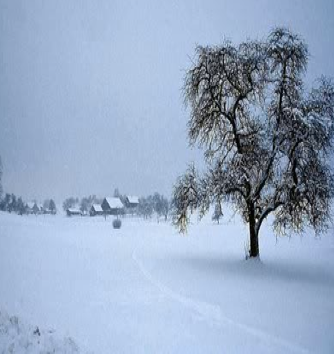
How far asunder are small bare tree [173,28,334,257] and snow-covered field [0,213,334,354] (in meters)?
2.77

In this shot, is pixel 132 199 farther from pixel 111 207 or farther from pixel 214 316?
pixel 214 316

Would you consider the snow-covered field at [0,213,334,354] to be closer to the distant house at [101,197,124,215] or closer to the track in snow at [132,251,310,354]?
the track in snow at [132,251,310,354]

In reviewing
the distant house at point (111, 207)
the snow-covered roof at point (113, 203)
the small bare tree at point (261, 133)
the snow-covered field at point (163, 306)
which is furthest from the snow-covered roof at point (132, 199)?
the small bare tree at point (261, 133)

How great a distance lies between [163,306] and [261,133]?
9.06m

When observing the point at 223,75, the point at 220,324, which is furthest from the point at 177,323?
the point at 223,75

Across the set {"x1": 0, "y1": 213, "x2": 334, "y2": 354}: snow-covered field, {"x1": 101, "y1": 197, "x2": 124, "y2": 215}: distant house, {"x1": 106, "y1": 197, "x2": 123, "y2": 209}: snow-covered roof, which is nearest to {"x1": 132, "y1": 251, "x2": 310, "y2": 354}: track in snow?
{"x1": 0, "y1": 213, "x2": 334, "y2": 354}: snow-covered field

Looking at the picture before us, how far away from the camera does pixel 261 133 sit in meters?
14.2

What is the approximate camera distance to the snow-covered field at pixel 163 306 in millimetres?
6469

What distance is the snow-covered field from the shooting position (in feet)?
21.2

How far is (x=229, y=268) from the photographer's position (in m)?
14.0

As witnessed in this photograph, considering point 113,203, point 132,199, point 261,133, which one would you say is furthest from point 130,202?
point 261,133

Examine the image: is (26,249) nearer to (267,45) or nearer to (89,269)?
(89,269)

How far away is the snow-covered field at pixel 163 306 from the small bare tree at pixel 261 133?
277 cm

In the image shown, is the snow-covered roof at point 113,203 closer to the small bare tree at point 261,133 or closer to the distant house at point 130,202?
the distant house at point 130,202
